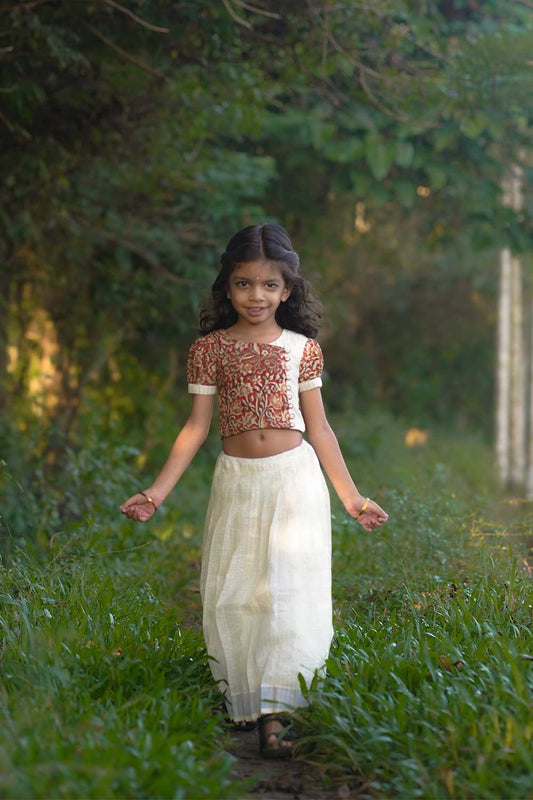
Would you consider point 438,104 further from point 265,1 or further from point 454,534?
point 454,534

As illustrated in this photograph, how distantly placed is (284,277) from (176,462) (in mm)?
871

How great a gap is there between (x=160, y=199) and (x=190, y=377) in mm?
5289

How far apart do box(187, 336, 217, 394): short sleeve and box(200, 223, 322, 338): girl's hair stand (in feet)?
0.46

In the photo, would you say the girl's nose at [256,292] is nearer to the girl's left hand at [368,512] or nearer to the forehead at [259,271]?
the forehead at [259,271]

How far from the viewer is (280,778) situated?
11.6 ft

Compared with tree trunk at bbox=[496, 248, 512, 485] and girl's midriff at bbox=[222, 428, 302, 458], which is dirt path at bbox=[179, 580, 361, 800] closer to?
girl's midriff at bbox=[222, 428, 302, 458]

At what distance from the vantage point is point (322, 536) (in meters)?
4.10

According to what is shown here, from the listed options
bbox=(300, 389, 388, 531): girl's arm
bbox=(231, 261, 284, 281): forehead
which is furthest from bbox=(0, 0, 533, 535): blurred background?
bbox=(300, 389, 388, 531): girl's arm

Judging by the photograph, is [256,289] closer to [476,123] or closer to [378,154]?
[476,123]

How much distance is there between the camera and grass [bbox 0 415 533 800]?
3041 millimetres

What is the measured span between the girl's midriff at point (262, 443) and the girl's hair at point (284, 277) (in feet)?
1.66

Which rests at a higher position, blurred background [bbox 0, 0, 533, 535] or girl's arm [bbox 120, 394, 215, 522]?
blurred background [bbox 0, 0, 533, 535]

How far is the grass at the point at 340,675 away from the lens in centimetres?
304

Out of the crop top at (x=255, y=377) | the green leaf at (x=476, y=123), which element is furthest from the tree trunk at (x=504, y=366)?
the crop top at (x=255, y=377)
